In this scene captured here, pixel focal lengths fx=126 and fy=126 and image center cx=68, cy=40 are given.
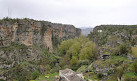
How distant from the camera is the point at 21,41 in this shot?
31672mm

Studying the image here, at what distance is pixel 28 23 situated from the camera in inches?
1282

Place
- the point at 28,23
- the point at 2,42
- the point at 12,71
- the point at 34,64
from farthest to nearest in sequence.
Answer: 1. the point at 28,23
2. the point at 34,64
3. the point at 2,42
4. the point at 12,71

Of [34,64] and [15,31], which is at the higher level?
[15,31]

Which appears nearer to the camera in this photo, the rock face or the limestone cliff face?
the rock face

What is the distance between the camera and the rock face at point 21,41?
89.0ft

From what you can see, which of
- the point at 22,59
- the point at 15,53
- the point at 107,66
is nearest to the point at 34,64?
the point at 22,59

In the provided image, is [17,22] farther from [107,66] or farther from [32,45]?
[107,66]

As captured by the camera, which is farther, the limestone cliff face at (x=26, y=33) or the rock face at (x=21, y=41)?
the limestone cliff face at (x=26, y=33)

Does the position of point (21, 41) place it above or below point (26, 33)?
below

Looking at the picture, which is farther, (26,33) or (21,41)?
(26,33)

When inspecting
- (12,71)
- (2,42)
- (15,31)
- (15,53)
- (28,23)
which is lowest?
(12,71)

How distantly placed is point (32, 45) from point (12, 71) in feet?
31.2

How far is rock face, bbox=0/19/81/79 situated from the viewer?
27142mm

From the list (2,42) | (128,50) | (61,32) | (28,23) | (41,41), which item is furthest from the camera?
(61,32)
